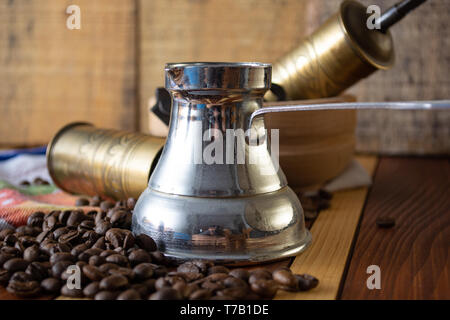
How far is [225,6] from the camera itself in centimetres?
181

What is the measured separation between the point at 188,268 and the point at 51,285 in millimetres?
163

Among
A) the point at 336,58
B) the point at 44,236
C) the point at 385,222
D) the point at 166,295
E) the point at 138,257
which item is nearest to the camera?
the point at 166,295

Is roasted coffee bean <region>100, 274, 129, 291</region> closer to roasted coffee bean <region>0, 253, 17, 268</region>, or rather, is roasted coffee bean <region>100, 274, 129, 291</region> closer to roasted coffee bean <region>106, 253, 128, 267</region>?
roasted coffee bean <region>106, 253, 128, 267</region>

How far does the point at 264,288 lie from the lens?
62cm

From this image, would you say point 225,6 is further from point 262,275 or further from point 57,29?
point 262,275

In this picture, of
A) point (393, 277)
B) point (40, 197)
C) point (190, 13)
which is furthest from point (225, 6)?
point (393, 277)

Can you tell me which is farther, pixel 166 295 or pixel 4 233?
pixel 4 233

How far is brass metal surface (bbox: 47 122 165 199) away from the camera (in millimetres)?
1004

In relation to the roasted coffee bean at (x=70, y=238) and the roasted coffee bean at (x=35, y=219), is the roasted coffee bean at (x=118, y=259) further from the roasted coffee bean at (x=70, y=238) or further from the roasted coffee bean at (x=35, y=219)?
the roasted coffee bean at (x=35, y=219)

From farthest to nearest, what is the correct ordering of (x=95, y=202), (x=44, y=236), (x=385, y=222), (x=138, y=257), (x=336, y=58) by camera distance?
(x=336, y=58)
(x=95, y=202)
(x=385, y=222)
(x=44, y=236)
(x=138, y=257)

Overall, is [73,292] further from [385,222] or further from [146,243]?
[385,222]

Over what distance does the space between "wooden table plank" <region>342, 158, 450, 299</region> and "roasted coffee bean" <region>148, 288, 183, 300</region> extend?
194 millimetres

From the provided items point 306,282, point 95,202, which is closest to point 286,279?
point 306,282

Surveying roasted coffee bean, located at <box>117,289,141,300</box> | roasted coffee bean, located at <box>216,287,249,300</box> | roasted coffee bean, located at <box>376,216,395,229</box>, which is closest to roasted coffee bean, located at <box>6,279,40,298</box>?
roasted coffee bean, located at <box>117,289,141,300</box>
